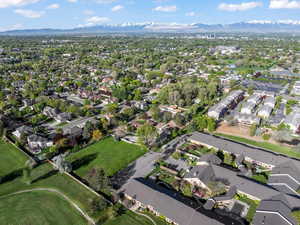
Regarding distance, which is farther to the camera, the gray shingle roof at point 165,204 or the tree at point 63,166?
the tree at point 63,166

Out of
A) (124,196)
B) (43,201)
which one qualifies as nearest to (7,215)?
(43,201)

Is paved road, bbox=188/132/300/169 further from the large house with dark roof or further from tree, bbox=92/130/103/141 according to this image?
tree, bbox=92/130/103/141

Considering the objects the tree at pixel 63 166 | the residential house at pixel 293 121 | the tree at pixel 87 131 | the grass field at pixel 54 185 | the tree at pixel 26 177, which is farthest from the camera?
the residential house at pixel 293 121

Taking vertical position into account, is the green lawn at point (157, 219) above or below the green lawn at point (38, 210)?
below

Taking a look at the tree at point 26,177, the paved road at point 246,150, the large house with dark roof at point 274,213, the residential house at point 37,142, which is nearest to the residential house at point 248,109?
the paved road at point 246,150

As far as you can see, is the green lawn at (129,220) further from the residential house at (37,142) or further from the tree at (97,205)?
the residential house at (37,142)

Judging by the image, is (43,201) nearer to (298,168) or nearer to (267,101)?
(298,168)

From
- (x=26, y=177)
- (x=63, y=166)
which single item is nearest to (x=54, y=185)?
(x=63, y=166)
